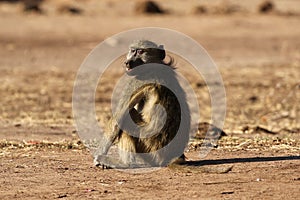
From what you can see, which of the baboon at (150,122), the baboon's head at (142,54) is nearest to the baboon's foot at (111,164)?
the baboon at (150,122)

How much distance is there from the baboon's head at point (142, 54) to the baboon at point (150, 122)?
109 mm

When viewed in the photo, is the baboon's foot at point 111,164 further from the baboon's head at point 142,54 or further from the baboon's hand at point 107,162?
the baboon's head at point 142,54

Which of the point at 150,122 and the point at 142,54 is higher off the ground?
the point at 142,54

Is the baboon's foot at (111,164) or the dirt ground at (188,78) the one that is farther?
the baboon's foot at (111,164)

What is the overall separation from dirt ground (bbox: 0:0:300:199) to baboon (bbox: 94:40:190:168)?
0.51 feet

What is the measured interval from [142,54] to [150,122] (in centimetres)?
72

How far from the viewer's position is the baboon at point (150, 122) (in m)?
6.83

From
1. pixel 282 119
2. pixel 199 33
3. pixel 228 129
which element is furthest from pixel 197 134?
pixel 199 33

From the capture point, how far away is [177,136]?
22.7 ft

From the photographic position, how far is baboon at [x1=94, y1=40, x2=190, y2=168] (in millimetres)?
6832

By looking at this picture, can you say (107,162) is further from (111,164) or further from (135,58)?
(135,58)

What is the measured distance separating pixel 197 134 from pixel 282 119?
3.43 m

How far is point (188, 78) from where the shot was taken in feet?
55.3

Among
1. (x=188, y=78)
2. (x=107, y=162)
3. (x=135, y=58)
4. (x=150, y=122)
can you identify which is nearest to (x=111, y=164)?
(x=107, y=162)
